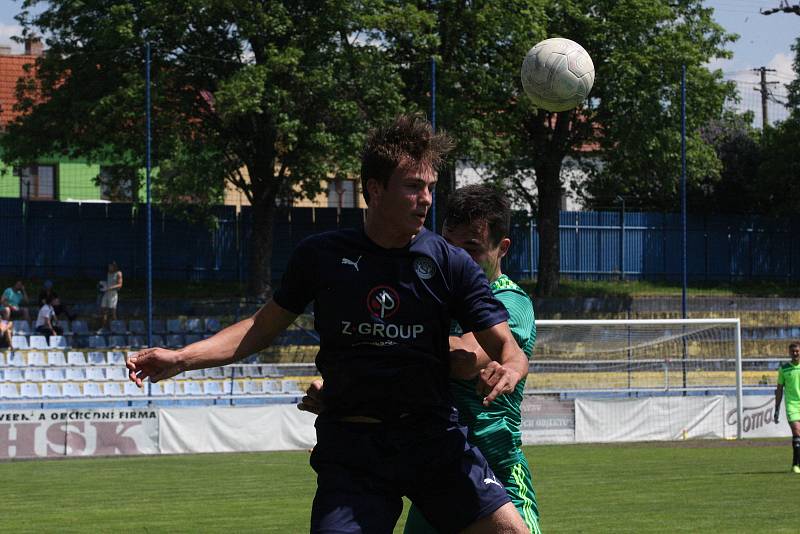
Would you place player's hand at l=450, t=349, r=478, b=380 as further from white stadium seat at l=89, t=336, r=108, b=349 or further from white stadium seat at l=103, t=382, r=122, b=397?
white stadium seat at l=89, t=336, r=108, b=349

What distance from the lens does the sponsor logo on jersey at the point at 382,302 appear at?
14.3ft

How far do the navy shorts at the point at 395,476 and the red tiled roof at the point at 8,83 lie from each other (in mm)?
29935

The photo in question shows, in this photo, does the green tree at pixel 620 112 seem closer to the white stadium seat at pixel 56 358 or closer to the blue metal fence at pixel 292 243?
the blue metal fence at pixel 292 243

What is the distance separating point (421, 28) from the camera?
31.5m

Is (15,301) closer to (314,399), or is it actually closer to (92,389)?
(92,389)

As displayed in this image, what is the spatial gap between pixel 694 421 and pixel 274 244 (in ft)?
44.0

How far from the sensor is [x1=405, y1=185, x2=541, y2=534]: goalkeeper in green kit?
493cm

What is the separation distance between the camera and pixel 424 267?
4410 mm

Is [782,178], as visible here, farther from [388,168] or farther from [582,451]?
[388,168]

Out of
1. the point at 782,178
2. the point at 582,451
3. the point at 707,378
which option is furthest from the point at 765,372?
the point at 782,178

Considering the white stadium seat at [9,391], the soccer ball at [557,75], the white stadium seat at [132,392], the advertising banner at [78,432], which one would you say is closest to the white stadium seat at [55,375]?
the white stadium seat at [9,391]

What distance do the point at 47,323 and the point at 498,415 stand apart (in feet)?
74.3

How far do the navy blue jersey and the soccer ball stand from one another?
4.75 m

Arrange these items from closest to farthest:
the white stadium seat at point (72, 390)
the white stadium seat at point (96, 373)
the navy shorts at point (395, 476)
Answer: the navy shorts at point (395, 476) → the white stadium seat at point (72, 390) → the white stadium seat at point (96, 373)
